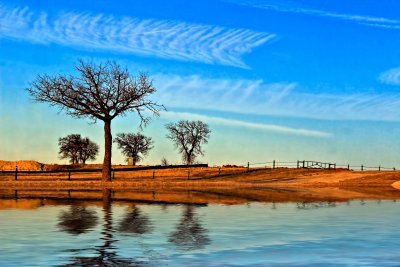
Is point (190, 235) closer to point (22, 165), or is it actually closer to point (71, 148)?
point (22, 165)

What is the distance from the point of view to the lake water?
38.7ft

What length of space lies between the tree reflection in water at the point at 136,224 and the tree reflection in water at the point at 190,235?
96 centimetres

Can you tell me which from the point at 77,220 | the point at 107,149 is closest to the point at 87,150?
the point at 107,149

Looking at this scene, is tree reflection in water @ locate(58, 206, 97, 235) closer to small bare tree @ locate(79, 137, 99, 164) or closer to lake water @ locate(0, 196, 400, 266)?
lake water @ locate(0, 196, 400, 266)

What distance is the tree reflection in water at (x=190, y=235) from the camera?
46.2ft

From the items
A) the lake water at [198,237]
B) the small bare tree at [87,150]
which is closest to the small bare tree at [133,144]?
the small bare tree at [87,150]

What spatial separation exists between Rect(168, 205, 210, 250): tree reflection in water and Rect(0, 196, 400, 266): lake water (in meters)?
0.02

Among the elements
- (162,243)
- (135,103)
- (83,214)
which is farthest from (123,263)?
(135,103)

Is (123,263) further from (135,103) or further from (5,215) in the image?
(135,103)

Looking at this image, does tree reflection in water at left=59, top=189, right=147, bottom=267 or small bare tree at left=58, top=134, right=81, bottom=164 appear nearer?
tree reflection in water at left=59, top=189, right=147, bottom=267

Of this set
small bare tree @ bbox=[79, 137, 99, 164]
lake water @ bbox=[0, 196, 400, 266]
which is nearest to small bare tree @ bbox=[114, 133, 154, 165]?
small bare tree @ bbox=[79, 137, 99, 164]

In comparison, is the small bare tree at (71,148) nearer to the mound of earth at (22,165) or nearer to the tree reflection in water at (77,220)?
the mound of earth at (22,165)

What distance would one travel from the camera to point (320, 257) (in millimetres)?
12195

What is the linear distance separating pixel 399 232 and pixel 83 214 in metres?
11.6
